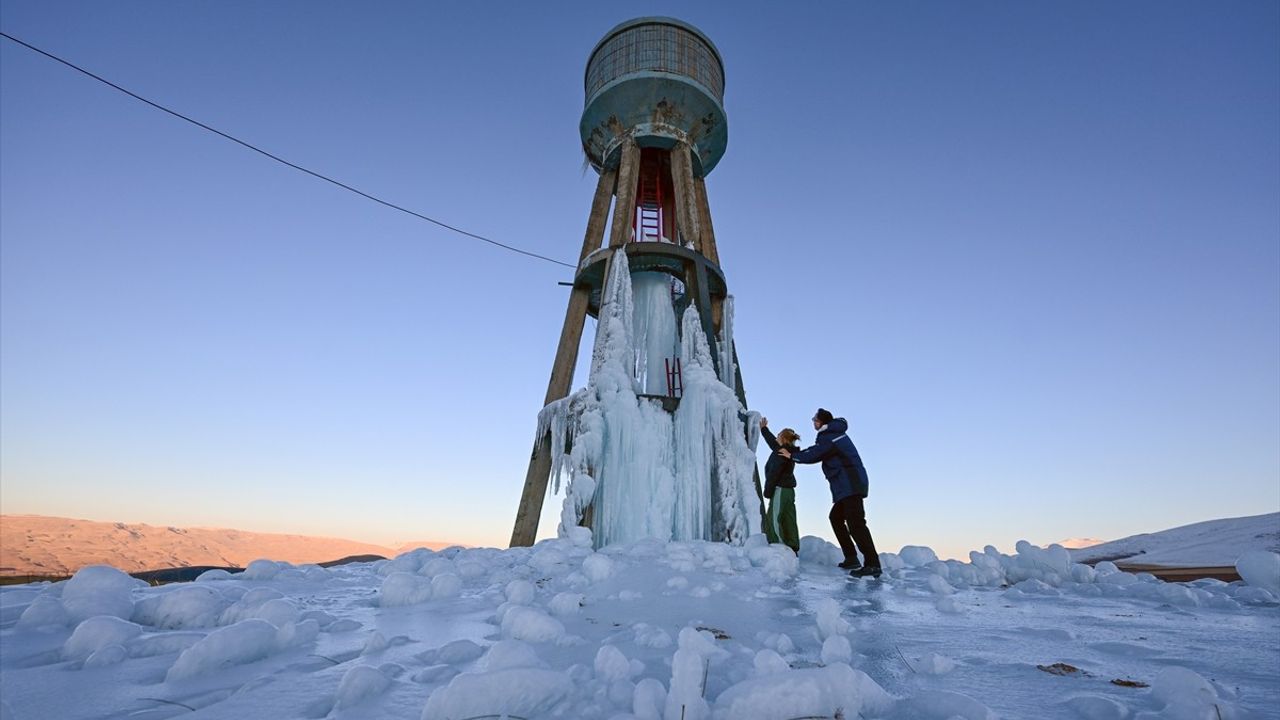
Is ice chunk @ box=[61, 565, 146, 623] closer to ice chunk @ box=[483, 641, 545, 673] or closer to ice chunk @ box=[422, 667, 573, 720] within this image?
ice chunk @ box=[483, 641, 545, 673]

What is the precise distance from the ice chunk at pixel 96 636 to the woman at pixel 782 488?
5682mm

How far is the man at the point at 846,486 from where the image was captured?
17.4 feet

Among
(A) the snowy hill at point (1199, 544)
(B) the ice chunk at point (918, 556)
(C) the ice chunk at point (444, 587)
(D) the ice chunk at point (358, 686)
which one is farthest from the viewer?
(A) the snowy hill at point (1199, 544)

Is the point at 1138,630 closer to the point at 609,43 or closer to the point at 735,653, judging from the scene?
the point at 735,653

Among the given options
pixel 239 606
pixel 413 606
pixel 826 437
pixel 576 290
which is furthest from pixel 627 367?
pixel 239 606

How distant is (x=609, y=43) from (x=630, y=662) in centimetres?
1279

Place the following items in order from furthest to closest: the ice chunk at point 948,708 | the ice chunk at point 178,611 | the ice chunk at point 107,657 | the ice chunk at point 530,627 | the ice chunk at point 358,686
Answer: the ice chunk at point 178,611 < the ice chunk at point 530,627 < the ice chunk at point 107,657 < the ice chunk at point 358,686 < the ice chunk at point 948,708

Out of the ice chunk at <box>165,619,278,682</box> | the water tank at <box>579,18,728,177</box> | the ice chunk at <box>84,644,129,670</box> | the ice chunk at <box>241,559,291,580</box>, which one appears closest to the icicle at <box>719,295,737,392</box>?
the water tank at <box>579,18,728,177</box>

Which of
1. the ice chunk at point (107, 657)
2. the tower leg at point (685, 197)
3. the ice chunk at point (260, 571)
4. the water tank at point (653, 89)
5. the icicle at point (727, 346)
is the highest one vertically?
the water tank at point (653, 89)

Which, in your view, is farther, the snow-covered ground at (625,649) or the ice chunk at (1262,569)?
the ice chunk at (1262,569)

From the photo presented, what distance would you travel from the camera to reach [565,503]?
787cm

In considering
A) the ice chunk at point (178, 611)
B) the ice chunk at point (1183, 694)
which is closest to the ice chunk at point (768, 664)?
the ice chunk at point (1183, 694)

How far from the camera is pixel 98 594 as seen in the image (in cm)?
268

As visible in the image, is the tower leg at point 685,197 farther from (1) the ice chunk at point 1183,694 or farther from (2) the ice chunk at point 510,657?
(1) the ice chunk at point 1183,694
